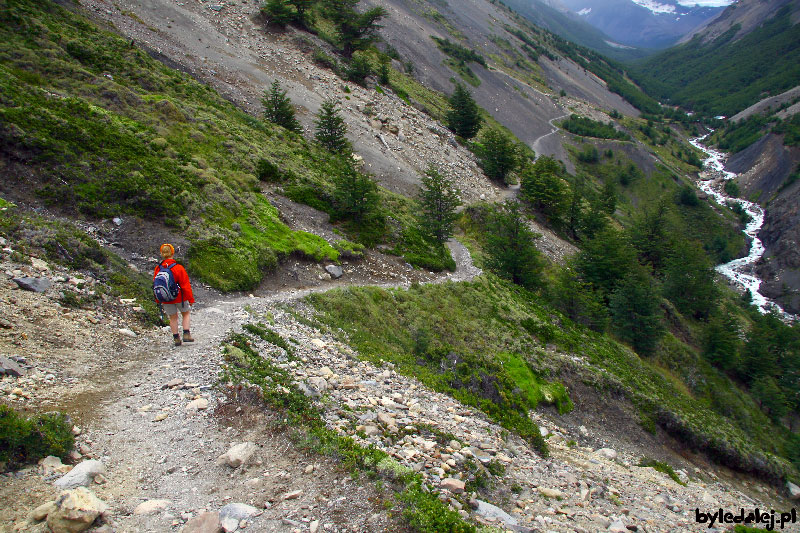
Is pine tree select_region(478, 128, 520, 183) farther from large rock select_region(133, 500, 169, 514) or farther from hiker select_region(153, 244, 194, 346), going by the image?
large rock select_region(133, 500, 169, 514)

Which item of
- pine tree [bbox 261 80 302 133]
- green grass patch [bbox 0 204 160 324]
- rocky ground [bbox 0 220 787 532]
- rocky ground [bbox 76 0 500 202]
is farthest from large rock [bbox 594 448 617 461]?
pine tree [bbox 261 80 302 133]

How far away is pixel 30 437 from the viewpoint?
4.92 meters

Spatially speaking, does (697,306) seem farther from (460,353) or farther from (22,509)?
(22,509)

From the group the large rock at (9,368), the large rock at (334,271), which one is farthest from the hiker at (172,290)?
the large rock at (334,271)

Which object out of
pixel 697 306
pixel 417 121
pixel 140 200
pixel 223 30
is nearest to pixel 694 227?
pixel 697 306

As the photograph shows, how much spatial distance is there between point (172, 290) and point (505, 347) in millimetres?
13036

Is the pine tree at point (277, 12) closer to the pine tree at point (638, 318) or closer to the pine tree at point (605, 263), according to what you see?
the pine tree at point (605, 263)

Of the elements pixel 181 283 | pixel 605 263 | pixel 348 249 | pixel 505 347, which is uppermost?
pixel 605 263

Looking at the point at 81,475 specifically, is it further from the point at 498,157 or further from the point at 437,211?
the point at 498,157

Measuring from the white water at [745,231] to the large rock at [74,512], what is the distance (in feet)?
249

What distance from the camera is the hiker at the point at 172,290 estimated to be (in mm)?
8766

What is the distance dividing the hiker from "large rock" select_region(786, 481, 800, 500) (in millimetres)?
27982

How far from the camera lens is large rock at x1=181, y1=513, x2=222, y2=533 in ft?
15.2

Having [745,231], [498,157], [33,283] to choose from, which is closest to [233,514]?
[33,283]
